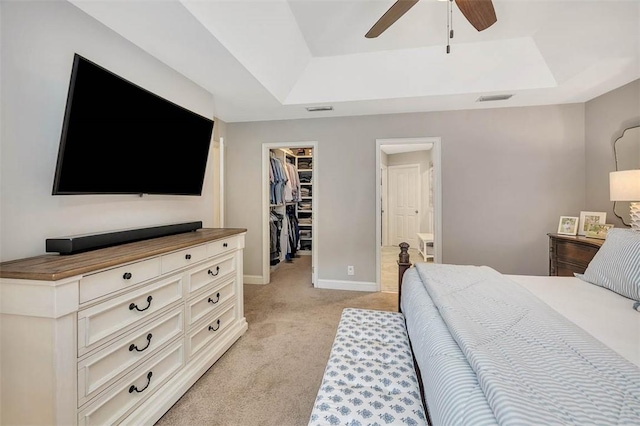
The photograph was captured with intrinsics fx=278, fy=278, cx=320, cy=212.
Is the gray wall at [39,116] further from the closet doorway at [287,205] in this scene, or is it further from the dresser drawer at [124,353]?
the closet doorway at [287,205]

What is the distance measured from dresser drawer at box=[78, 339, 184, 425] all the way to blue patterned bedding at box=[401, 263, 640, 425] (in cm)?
140

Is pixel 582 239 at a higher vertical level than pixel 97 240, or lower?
lower

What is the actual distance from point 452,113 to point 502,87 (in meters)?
0.71

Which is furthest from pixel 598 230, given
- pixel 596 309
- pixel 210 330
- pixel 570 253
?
pixel 210 330

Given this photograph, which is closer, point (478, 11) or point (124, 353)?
point (124, 353)

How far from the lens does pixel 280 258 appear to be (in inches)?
207

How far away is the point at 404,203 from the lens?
272 inches

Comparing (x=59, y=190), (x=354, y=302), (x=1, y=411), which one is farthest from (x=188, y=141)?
(x=354, y=302)

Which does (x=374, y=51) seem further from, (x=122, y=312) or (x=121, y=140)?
(x=122, y=312)

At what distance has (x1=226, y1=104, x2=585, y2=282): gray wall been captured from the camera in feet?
10.8

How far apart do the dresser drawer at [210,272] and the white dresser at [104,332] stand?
12mm

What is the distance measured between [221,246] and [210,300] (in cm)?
41

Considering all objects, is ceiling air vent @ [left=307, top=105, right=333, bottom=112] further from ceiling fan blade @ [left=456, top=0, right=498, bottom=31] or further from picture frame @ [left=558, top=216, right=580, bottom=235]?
picture frame @ [left=558, top=216, right=580, bottom=235]

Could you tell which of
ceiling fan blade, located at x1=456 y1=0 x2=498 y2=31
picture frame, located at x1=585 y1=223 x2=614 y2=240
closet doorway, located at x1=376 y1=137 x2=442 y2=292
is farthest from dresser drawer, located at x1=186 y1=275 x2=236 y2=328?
closet doorway, located at x1=376 y1=137 x2=442 y2=292
